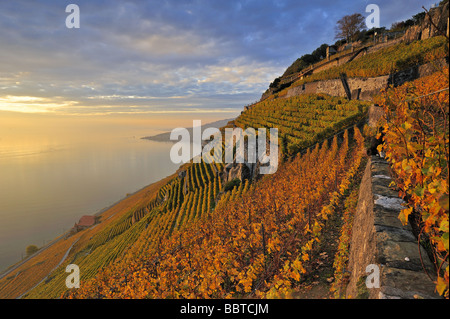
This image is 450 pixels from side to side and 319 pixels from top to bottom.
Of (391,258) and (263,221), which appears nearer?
(391,258)

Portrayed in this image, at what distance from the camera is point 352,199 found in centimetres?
632

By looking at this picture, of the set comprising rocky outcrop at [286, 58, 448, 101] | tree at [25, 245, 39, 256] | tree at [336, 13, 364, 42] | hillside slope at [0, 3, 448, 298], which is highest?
tree at [336, 13, 364, 42]

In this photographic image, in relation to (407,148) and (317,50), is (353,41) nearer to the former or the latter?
(317,50)

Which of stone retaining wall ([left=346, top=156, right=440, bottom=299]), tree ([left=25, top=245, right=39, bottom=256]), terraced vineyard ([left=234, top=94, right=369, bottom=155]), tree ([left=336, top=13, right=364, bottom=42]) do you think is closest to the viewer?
stone retaining wall ([left=346, top=156, right=440, bottom=299])

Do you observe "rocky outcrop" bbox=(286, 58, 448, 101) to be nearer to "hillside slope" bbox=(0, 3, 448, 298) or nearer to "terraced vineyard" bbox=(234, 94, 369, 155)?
"hillside slope" bbox=(0, 3, 448, 298)

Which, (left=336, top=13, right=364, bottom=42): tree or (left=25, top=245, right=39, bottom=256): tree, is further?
(left=25, top=245, right=39, bottom=256): tree

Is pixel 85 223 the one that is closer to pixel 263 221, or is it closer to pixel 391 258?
pixel 263 221

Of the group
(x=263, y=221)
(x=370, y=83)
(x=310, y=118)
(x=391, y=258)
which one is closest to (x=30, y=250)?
(x=310, y=118)

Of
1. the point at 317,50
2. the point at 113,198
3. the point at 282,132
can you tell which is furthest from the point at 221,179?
the point at 113,198

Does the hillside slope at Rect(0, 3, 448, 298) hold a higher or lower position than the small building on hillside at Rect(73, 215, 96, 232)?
higher

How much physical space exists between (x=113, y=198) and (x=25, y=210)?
62.8m

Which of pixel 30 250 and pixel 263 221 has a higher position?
pixel 263 221

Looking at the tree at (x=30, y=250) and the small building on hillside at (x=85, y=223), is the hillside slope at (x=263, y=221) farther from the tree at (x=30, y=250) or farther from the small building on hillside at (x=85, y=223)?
the tree at (x=30, y=250)

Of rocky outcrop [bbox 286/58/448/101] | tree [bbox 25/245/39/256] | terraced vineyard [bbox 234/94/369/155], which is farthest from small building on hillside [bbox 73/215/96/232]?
rocky outcrop [bbox 286/58/448/101]
